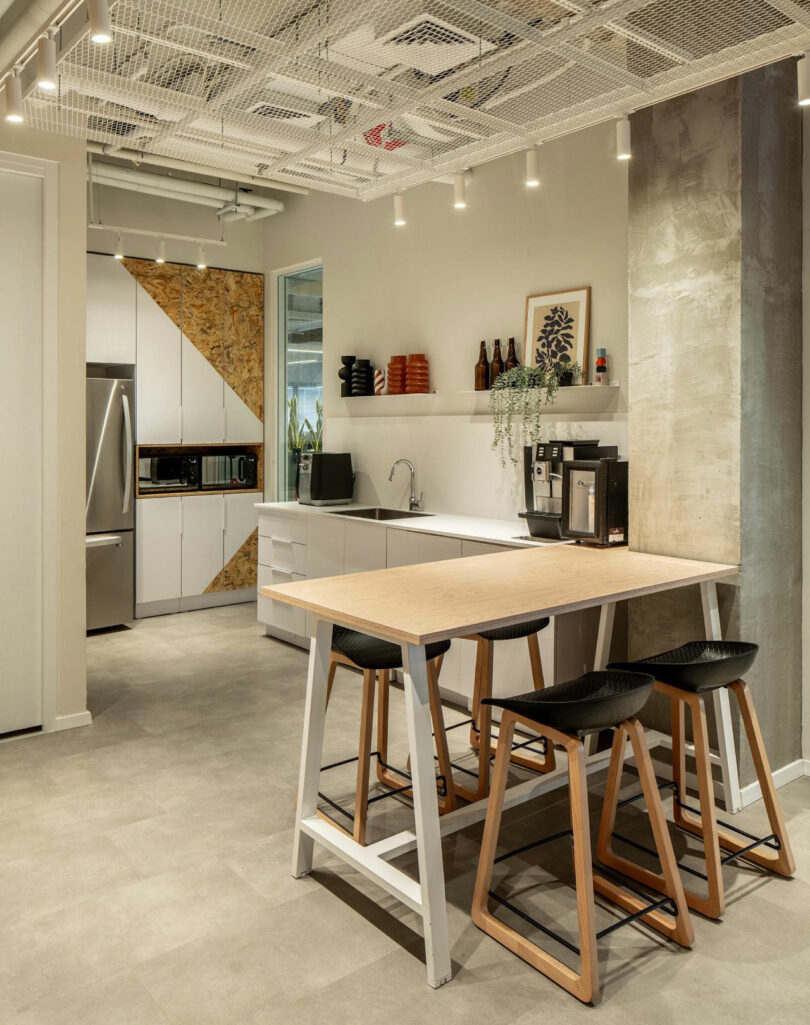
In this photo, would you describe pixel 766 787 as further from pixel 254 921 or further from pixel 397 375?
pixel 397 375

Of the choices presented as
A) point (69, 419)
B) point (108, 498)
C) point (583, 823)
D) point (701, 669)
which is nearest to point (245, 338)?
point (108, 498)

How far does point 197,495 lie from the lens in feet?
22.2

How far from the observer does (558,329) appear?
4.54 metres

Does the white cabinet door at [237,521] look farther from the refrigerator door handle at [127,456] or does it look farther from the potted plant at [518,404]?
the potted plant at [518,404]

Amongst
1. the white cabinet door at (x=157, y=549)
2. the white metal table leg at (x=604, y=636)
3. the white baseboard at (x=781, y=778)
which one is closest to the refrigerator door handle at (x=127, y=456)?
the white cabinet door at (x=157, y=549)

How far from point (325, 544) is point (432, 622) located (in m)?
3.11

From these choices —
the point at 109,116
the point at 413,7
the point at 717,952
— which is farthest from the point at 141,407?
the point at 717,952

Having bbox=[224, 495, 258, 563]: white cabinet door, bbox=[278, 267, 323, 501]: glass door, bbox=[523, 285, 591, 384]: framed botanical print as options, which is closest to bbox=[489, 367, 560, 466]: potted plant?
bbox=[523, 285, 591, 384]: framed botanical print

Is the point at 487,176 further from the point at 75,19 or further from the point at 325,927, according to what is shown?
the point at 325,927

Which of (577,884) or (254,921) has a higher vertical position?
(577,884)

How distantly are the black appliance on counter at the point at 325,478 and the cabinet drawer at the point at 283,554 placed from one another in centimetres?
38

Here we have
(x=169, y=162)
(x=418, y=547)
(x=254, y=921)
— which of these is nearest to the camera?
(x=254, y=921)

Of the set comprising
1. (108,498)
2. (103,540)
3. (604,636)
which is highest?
(108,498)

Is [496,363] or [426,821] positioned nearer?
[426,821]
